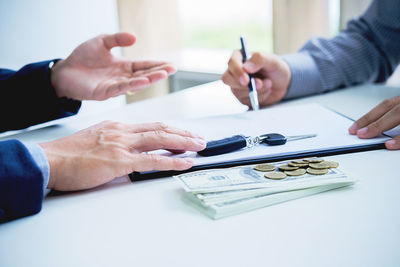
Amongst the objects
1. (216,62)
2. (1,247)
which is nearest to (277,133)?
(1,247)

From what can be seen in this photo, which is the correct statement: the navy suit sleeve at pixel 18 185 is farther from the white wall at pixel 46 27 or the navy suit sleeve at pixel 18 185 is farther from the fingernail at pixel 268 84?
the white wall at pixel 46 27

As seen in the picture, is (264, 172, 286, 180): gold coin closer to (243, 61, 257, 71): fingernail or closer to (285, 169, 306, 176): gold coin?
(285, 169, 306, 176): gold coin

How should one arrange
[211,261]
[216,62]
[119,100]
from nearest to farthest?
[211,261], [216,62], [119,100]

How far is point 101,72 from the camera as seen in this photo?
129cm

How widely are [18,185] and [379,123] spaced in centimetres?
67

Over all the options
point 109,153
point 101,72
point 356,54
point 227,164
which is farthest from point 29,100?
point 356,54

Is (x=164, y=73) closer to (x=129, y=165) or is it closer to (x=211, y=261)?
(x=129, y=165)

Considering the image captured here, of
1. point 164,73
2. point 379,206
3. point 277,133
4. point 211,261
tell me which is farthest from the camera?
point 164,73

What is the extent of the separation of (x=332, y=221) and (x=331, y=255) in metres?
0.09

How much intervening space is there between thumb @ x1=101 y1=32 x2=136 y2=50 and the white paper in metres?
0.29

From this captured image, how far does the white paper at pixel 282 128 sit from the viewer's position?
83 centimetres

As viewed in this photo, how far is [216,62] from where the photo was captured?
97.7 inches

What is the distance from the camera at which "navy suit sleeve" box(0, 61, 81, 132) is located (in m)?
1.22

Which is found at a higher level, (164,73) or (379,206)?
(164,73)
